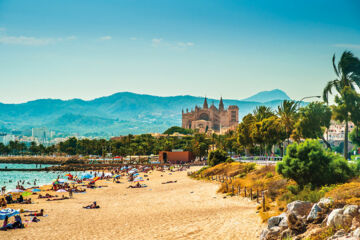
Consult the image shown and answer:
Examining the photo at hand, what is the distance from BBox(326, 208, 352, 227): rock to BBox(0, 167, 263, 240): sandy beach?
4.68m

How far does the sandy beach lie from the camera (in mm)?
17911

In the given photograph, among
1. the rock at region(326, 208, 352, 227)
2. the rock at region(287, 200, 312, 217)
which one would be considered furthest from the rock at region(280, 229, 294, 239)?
the rock at region(326, 208, 352, 227)

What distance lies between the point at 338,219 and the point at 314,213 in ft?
4.45

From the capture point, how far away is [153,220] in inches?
863

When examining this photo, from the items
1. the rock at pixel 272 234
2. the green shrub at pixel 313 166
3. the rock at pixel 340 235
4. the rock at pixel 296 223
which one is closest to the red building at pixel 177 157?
the green shrub at pixel 313 166

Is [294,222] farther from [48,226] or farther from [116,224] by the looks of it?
[48,226]

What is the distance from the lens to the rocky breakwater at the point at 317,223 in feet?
36.2

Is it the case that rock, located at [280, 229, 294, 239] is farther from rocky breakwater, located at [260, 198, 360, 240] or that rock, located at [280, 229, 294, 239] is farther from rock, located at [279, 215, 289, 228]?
rock, located at [279, 215, 289, 228]

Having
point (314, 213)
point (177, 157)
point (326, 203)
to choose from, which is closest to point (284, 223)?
point (314, 213)

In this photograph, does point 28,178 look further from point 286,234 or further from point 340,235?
point 340,235

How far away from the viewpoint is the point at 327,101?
35.5 m

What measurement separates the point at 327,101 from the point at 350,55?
525 centimetres

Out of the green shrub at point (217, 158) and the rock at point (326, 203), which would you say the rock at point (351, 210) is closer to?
the rock at point (326, 203)

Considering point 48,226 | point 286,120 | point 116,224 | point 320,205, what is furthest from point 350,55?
point 48,226
